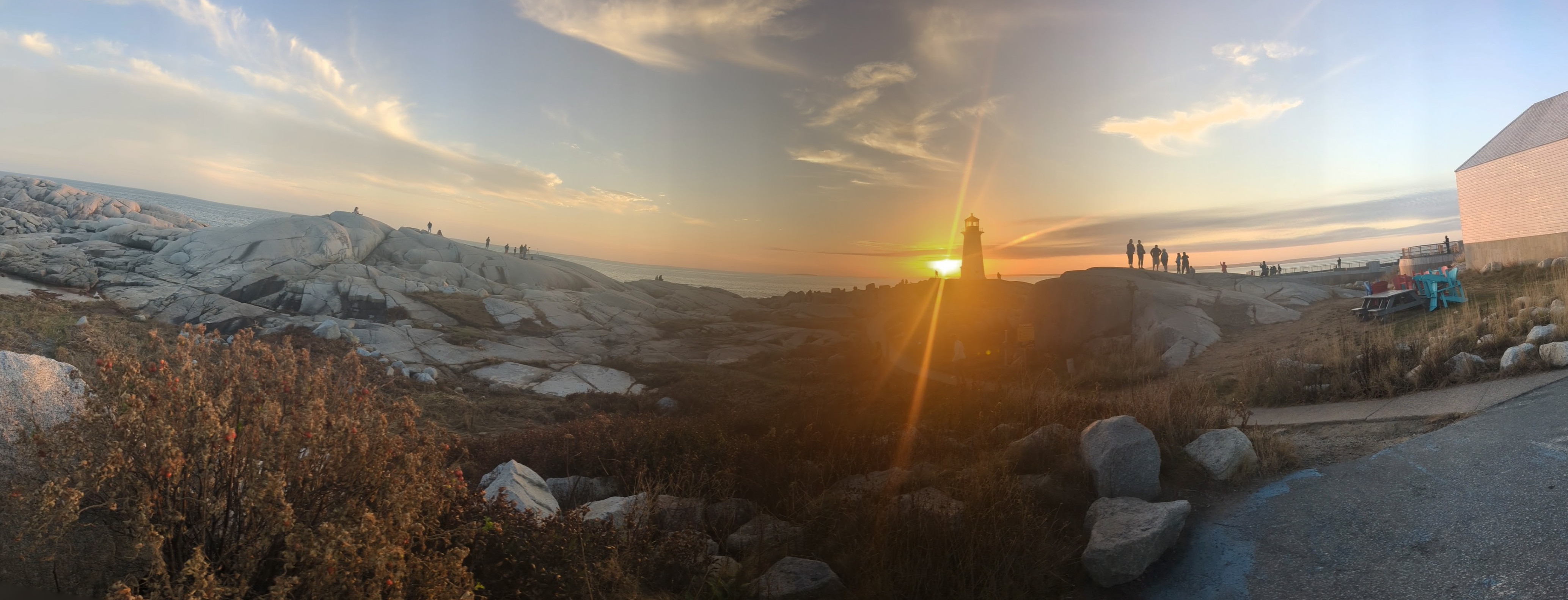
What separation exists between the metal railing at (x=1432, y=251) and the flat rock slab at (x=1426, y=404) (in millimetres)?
30582

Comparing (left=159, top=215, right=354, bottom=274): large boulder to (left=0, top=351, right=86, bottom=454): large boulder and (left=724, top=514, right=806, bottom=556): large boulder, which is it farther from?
(left=724, top=514, right=806, bottom=556): large boulder

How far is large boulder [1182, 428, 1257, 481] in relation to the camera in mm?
7023

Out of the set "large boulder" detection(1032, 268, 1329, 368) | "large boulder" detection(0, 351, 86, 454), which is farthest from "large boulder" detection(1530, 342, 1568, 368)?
"large boulder" detection(0, 351, 86, 454)

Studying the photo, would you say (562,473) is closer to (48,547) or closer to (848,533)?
(848,533)

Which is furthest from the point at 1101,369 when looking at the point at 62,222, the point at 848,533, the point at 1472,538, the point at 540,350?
the point at 62,222

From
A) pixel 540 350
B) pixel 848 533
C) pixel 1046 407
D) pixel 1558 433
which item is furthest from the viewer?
pixel 540 350

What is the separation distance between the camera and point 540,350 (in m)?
24.5

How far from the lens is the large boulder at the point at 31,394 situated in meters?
3.98

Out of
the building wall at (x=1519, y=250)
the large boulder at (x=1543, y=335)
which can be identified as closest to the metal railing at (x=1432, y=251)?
the building wall at (x=1519, y=250)

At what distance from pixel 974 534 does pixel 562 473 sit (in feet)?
18.9

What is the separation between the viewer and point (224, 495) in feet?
10.1

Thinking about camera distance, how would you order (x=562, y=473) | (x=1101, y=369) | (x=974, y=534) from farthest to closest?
(x=1101, y=369) < (x=562, y=473) < (x=974, y=534)

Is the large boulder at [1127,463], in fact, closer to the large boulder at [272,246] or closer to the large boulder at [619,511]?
the large boulder at [619,511]

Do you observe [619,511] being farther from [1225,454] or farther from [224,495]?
[1225,454]
